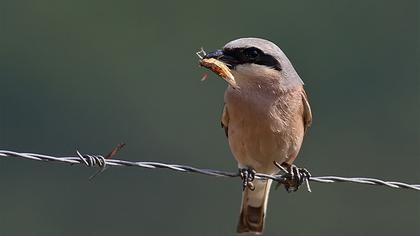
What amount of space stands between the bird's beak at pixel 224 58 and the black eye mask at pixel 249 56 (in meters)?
0.01

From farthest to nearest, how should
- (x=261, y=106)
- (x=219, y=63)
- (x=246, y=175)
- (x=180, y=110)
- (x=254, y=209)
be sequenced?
(x=180, y=110), (x=254, y=209), (x=246, y=175), (x=261, y=106), (x=219, y=63)

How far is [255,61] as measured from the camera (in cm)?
636

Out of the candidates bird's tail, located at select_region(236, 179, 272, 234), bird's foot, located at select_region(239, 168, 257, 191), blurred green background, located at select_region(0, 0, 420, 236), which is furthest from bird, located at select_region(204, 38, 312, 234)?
→ blurred green background, located at select_region(0, 0, 420, 236)

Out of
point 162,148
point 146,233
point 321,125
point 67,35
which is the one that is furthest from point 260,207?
point 67,35

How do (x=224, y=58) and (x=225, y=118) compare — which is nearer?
(x=224, y=58)

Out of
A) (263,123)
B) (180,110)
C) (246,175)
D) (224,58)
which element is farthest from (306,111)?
(180,110)

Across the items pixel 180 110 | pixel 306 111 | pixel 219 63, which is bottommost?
pixel 306 111

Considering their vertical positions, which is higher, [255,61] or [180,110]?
[180,110]

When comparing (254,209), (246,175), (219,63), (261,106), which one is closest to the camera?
(219,63)

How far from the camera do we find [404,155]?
1894cm

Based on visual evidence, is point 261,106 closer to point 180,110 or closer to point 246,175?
point 246,175

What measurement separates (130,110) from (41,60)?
3487 millimetres

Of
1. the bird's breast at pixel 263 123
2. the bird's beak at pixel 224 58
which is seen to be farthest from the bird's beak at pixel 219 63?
the bird's breast at pixel 263 123

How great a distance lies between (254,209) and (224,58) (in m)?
1.26
